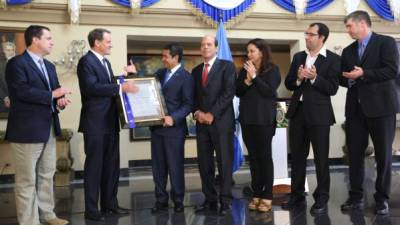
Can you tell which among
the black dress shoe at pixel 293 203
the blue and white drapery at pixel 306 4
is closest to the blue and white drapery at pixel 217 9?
the blue and white drapery at pixel 306 4

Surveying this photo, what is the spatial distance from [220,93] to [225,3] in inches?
116

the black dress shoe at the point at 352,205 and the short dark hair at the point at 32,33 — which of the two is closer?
the short dark hair at the point at 32,33

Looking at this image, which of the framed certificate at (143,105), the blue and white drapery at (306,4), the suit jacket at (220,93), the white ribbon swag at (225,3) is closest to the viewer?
the framed certificate at (143,105)

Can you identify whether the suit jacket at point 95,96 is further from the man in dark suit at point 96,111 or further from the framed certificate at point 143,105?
the framed certificate at point 143,105

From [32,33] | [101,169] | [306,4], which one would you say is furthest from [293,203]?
[306,4]

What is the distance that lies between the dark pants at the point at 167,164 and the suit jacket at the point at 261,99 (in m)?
0.63

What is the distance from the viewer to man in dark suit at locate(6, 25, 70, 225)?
2.86 meters

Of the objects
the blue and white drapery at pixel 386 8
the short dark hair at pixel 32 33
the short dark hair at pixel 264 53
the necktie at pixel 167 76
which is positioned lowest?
the necktie at pixel 167 76

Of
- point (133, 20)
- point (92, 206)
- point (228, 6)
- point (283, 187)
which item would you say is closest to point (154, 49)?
point (133, 20)

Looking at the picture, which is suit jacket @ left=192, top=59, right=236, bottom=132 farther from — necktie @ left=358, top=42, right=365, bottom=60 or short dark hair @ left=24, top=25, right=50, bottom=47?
short dark hair @ left=24, top=25, right=50, bottom=47

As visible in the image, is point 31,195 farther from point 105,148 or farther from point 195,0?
point 195,0

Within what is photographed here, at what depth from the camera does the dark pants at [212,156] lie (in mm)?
3395

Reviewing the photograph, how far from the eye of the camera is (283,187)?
4.29m

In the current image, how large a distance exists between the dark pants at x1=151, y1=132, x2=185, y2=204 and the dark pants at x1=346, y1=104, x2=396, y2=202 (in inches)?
58.3
